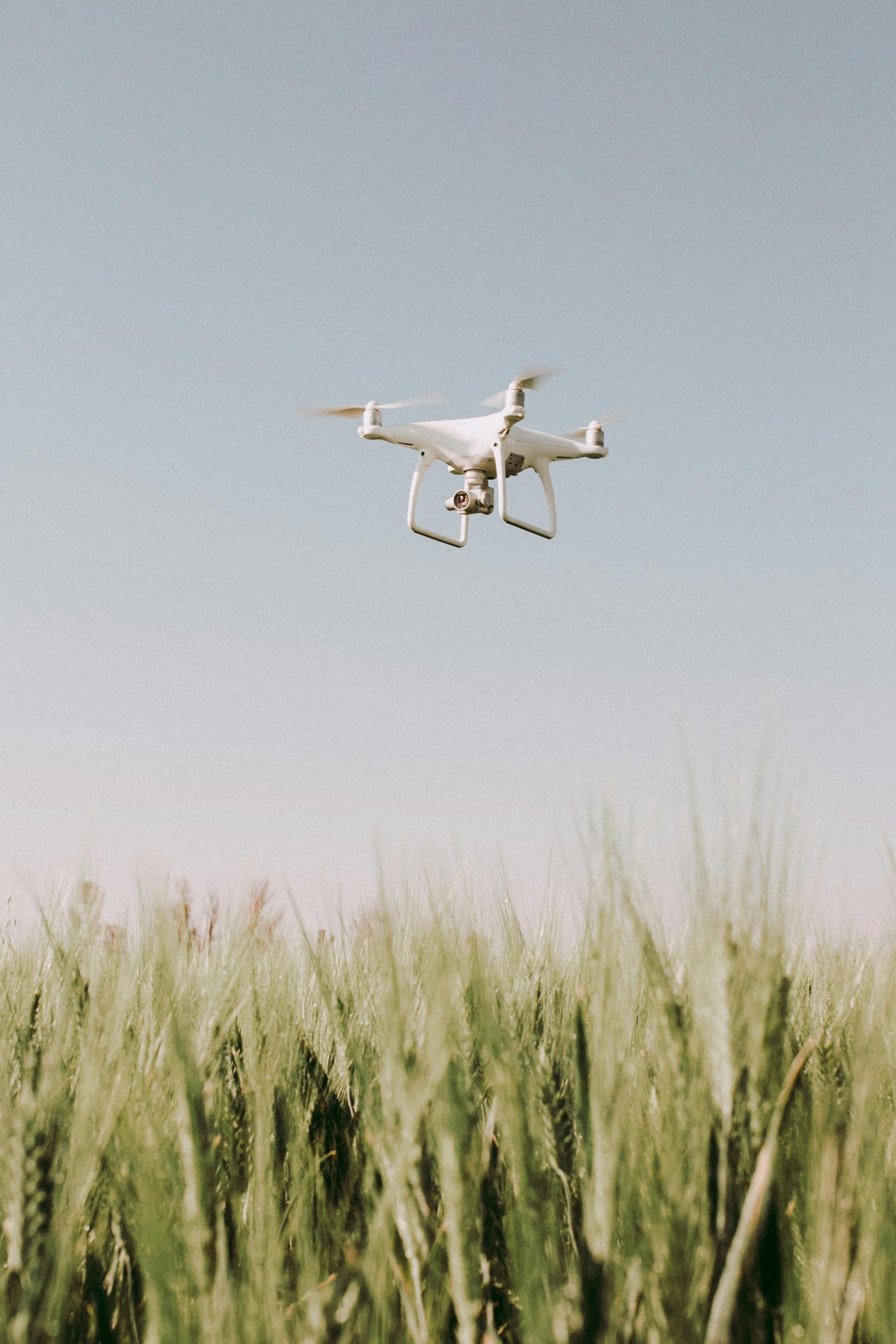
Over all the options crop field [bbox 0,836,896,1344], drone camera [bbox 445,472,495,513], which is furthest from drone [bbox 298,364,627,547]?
crop field [bbox 0,836,896,1344]

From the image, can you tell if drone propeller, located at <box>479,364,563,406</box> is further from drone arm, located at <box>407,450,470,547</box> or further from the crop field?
the crop field

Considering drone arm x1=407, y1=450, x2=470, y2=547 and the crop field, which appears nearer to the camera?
the crop field

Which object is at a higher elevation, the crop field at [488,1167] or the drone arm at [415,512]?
the drone arm at [415,512]

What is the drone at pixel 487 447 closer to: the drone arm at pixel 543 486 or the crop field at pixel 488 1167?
the drone arm at pixel 543 486

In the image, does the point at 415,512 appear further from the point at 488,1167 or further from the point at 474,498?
the point at 488,1167

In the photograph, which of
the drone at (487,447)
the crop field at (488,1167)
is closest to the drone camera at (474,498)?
the drone at (487,447)

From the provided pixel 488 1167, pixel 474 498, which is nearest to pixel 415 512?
pixel 474 498
